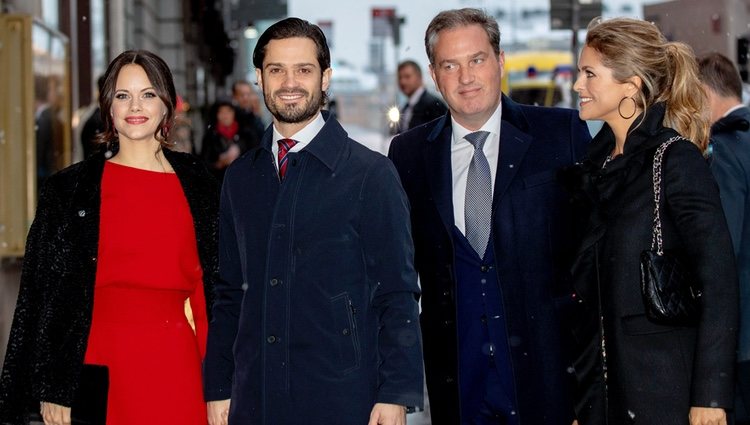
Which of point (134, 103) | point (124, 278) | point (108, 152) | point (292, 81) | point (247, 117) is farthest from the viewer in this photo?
point (247, 117)

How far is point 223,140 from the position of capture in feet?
43.7

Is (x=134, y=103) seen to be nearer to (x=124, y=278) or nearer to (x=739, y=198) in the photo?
(x=124, y=278)

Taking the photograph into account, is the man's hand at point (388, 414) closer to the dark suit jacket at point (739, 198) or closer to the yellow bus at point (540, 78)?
the dark suit jacket at point (739, 198)

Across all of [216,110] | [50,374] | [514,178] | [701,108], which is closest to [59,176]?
[50,374]

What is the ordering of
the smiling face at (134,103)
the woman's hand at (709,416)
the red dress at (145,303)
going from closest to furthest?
1. the woman's hand at (709,416)
2. the red dress at (145,303)
3. the smiling face at (134,103)

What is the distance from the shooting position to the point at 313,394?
151 inches

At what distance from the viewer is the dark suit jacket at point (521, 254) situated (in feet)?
14.4

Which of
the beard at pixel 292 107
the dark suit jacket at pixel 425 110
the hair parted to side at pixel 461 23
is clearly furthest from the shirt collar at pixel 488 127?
the dark suit jacket at pixel 425 110

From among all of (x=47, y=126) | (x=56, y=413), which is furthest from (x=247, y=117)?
(x=56, y=413)

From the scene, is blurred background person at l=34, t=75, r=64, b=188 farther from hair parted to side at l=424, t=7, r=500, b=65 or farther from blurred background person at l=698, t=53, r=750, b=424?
blurred background person at l=698, t=53, r=750, b=424

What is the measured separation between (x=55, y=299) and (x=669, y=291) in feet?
6.96

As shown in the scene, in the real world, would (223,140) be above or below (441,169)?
above

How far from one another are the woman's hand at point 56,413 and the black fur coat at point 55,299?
0.02 m

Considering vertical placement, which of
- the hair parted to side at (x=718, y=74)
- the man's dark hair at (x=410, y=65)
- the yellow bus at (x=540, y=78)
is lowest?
the hair parted to side at (x=718, y=74)
